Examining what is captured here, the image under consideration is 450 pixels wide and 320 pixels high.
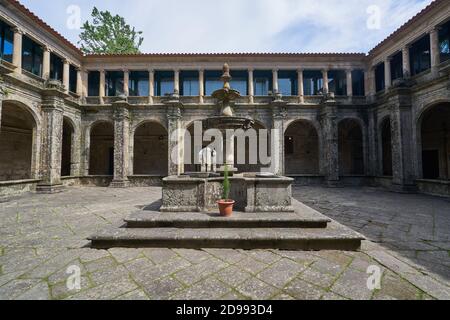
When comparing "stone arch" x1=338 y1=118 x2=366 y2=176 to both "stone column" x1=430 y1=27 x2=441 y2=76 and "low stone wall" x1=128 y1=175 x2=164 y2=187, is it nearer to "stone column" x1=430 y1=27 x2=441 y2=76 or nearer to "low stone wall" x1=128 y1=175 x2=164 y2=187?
"stone column" x1=430 y1=27 x2=441 y2=76

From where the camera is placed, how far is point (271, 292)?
90.7 inches

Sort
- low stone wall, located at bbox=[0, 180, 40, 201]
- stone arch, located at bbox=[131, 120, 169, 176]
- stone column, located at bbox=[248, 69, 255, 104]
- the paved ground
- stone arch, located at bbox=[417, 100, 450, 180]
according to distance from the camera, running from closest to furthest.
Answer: the paved ground
low stone wall, located at bbox=[0, 180, 40, 201]
stone arch, located at bbox=[417, 100, 450, 180]
stone column, located at bbox=[248, 69, 255, 104]
stone arch, located at bbox=[131, 120, 169, 176]

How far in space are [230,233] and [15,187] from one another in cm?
1241

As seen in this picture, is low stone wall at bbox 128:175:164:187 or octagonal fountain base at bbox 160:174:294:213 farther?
low stone wall at bbox 128:175:164:187

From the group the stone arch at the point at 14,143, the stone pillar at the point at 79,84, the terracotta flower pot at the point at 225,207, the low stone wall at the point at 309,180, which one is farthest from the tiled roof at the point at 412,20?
the stone arch at the point at 14,143

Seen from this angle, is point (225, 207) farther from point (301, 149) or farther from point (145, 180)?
point (301, 149)

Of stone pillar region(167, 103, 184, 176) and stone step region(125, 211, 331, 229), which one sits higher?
stone pillar region(167, 103, 184, 176)

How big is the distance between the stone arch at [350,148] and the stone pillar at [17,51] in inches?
858

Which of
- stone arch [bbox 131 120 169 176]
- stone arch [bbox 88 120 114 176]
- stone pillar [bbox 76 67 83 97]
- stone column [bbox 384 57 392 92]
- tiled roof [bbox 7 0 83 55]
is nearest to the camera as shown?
tiled roof [bbox 7 0 83 55]

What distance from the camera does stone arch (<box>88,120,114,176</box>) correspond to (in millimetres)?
Answer: 16703

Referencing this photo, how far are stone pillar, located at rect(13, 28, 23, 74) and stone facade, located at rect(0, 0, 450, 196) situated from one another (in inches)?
7.3

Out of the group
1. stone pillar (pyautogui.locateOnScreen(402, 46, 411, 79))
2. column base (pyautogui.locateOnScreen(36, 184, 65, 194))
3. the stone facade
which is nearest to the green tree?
the stone facade

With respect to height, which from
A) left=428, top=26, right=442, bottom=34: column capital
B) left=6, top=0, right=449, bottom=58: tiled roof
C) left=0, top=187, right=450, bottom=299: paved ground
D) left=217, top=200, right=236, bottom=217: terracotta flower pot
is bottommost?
left=0, top=187, right=450, bottom=299: paved ground
